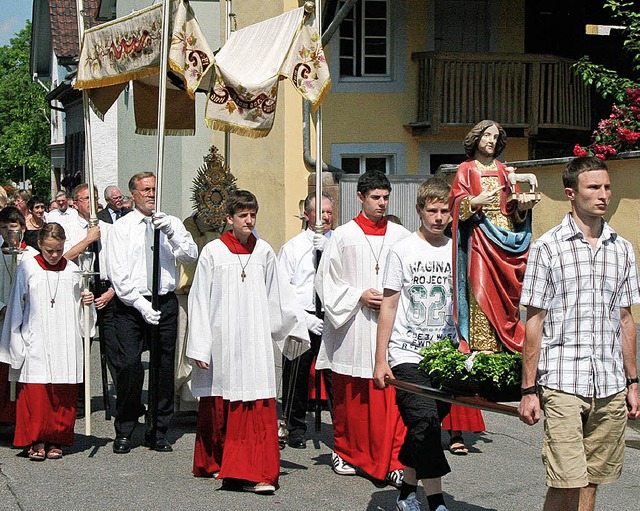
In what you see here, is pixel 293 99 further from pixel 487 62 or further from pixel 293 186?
pixel 487 62

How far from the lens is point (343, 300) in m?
8.14

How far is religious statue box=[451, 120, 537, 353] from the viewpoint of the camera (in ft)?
20.9

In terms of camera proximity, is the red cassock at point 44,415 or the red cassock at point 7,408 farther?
the red cassock at point 7,408

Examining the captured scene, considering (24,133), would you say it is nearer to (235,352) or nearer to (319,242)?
(319,242)

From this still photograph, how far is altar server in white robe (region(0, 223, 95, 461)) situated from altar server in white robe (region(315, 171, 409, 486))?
6.31 feet

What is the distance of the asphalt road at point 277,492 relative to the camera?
284 inches

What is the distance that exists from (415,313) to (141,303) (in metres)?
2.85

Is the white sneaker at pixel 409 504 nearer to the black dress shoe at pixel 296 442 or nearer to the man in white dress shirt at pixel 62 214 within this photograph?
the black dress shoe at pixel 296 442

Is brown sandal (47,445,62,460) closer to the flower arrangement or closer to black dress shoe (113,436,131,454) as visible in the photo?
black dress shoe (113,436,131,454)

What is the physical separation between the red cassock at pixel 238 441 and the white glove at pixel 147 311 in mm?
1047

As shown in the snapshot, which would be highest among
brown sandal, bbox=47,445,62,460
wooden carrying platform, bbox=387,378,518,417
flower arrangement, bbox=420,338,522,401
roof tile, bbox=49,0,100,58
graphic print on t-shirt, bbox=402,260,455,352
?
roof tile, bbox=49,0,100,58

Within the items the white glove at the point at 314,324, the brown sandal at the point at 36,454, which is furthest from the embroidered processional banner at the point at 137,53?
the brown sandal at the point at 36,454

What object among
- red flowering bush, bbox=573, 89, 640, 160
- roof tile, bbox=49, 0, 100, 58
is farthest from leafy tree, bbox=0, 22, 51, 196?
red flowering bush, bbox=573, 89, 640, 160

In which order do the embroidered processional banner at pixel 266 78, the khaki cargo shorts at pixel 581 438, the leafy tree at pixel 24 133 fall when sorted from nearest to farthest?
1. the khaki cargo shorts at pixel 581 438
2. the embroidered processional banner at pixel 266 78
3. the leafy tree at pixel 24 133
